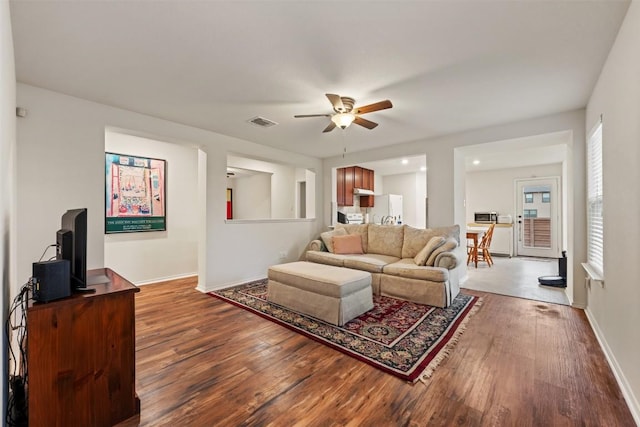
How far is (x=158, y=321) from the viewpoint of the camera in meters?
2.91

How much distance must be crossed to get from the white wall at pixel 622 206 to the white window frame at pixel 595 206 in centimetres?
27

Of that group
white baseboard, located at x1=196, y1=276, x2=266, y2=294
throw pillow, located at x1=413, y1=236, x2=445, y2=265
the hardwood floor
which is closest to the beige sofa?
throw pillow, located at x1=413, y1=236, x2=445, y2=265

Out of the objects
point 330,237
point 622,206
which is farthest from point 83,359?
point 330,237

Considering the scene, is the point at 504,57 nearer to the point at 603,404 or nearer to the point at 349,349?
the point at 603,404

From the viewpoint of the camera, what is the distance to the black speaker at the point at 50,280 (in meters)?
1.33

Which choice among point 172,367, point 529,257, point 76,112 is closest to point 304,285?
point 172,367

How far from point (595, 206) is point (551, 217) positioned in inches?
205

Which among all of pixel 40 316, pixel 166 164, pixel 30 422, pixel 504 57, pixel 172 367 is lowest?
pixel 172 367

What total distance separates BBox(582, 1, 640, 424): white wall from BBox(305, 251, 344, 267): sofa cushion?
2.86m

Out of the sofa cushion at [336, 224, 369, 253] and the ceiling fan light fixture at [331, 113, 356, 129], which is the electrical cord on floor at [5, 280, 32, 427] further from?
the sofa cushion at [336, 224, 369, 253]

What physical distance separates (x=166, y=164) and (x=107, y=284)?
3.43 m

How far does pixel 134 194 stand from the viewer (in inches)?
166

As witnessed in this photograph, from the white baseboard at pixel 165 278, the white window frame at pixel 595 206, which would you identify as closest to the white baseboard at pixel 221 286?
the white baseboard at pixel 165 278

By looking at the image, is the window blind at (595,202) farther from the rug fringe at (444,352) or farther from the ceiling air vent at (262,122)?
the ceiling air vent at (262,122)
